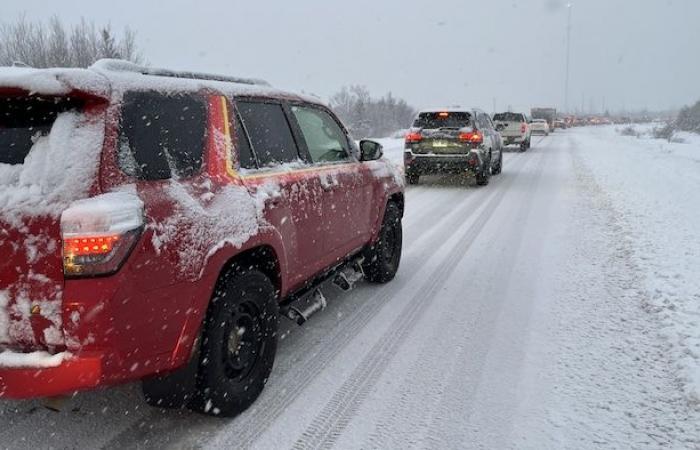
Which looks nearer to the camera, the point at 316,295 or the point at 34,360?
the point at 34,360

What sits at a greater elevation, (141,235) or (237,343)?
(141,235)

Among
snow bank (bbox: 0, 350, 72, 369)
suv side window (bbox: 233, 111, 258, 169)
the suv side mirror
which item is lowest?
snow bank (bbox: 0, 350, 72, 369)

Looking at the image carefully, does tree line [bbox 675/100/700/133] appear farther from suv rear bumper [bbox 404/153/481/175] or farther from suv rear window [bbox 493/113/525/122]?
suv rear bumper [bbox 404/153/481/175]

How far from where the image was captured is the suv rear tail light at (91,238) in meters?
2.22

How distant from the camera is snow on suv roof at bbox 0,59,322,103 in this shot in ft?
7.50

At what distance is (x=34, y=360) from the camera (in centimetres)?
225

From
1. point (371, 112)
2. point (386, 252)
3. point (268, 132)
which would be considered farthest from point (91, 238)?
point (371, 112)

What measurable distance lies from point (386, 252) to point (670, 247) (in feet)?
11.9

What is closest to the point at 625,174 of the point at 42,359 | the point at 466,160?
the point at 466,160

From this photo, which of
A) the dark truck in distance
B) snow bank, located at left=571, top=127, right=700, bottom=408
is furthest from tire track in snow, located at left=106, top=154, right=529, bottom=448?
the dark truck in distance

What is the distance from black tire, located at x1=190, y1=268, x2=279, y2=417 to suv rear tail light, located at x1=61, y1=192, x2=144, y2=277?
0.70 metres

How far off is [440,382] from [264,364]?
1125 millimetres

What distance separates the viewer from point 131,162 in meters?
2.47

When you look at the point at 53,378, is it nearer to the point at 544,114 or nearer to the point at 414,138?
the point at 414,138
